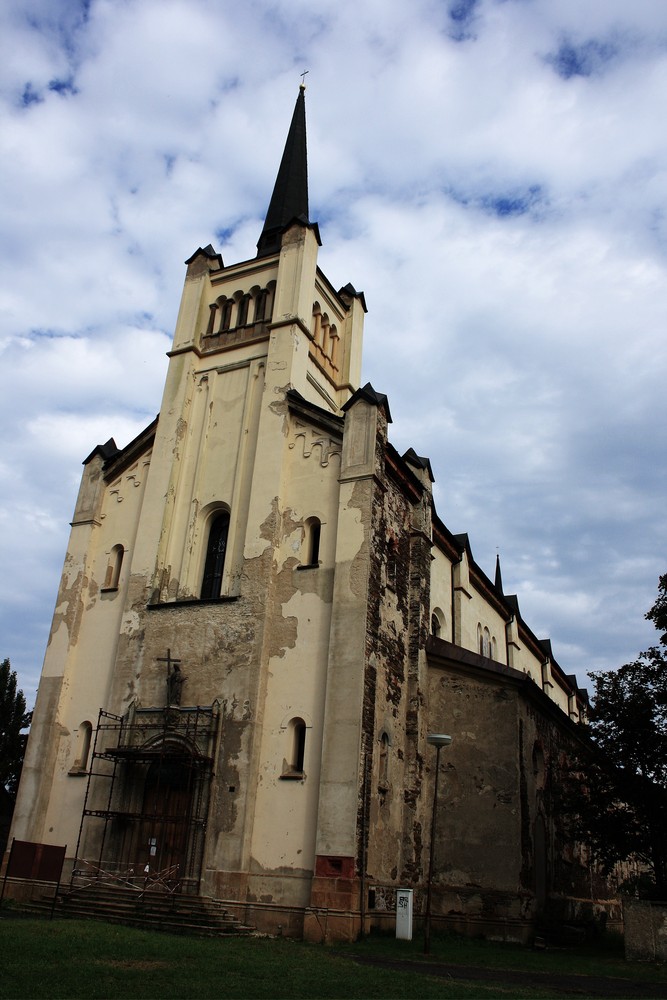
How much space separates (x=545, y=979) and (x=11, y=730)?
101ft

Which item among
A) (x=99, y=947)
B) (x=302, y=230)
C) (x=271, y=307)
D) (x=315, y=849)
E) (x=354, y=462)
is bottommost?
(x=99, y=947)

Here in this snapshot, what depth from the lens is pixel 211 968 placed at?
12.4m

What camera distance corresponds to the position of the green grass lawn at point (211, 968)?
10.4 meters

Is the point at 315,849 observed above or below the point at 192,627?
below

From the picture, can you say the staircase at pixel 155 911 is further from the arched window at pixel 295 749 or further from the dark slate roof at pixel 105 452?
the dark slate roof at pixel 105 452

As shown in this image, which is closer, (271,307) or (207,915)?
(207,915)

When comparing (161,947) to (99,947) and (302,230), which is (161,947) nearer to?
(99,947)

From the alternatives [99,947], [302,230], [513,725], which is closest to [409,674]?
[513,725]

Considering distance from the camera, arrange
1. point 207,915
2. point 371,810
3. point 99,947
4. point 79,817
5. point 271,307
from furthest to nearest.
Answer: point 271,307
point 79,817
point 371,810
point 207,915
point 99,947

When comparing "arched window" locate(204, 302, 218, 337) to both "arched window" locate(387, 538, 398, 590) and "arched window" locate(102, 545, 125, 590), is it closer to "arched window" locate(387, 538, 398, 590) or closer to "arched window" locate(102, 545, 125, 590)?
"arched window" locate(102, 545, 125, 590)

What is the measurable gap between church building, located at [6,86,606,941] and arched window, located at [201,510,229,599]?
71 mm

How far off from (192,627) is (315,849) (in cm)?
687

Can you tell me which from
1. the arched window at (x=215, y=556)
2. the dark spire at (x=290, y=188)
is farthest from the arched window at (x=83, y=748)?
the dark spire at (x=290, y=188)

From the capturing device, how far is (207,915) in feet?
59.6
